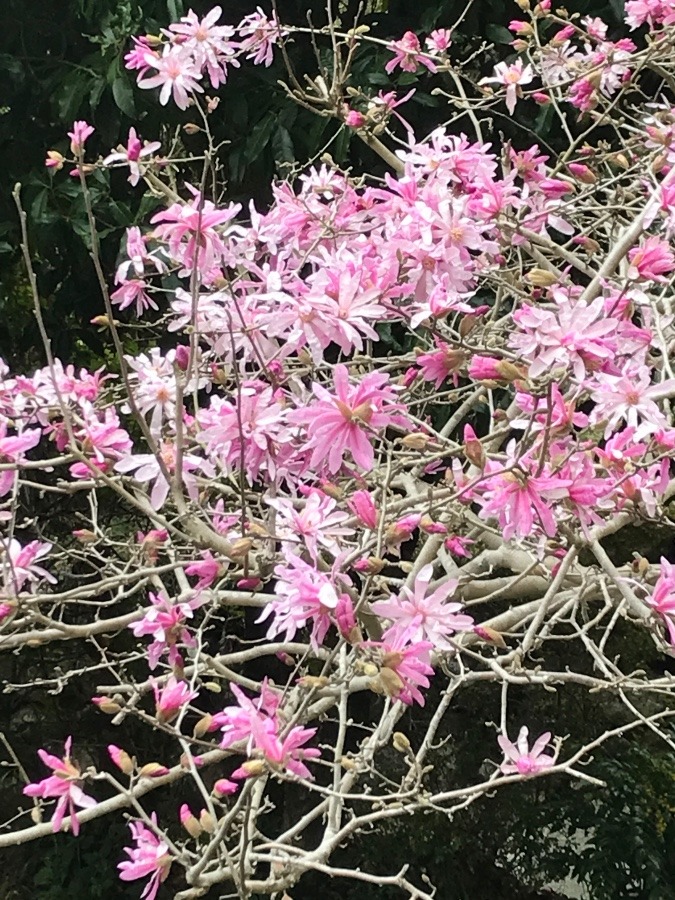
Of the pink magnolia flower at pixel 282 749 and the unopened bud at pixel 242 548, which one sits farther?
the unopened bud at pixel 242 548

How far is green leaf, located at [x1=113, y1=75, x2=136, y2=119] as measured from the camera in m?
1.70

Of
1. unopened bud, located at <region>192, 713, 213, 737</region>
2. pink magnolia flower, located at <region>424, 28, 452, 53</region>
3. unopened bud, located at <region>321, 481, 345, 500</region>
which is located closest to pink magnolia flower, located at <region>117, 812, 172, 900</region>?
unopened bud, located at <region>192, 713, 213, 737</region>

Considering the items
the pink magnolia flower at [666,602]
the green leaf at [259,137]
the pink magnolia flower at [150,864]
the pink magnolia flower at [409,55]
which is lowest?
the pink magnolia flower at [150,864]

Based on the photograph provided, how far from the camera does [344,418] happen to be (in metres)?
0.74

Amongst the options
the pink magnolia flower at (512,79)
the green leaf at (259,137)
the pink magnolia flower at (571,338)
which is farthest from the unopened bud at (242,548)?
the green leaf at (259,137)

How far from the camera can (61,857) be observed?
234 centimetres

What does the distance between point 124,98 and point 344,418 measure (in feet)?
4.27

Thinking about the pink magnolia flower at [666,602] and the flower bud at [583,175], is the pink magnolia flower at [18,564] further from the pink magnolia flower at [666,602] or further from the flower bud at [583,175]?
the flower bud at [583,175]

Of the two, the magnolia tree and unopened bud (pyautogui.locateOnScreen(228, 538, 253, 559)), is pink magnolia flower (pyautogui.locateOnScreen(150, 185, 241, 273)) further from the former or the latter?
unopened bud (pyautogui.locateOnScreen(228, 538, 253, 559))

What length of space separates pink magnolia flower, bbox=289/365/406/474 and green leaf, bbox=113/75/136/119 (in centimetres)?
124

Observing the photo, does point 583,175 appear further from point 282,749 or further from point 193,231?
point 282,749

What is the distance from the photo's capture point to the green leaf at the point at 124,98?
5.58 feet

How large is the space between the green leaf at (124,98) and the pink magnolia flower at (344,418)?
124 cm

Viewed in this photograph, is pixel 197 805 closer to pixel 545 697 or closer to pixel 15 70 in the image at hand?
pixel 545 697
